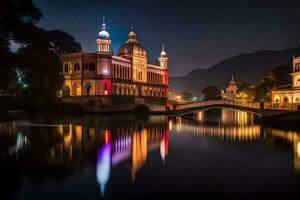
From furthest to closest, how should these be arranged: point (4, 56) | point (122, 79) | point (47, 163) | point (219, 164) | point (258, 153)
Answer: point (122, 79)
point (4, 56)
point (258, 153)
point (219, 164)
point (47, 163)

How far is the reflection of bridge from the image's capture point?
51875 millimetres

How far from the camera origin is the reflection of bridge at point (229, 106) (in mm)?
51875

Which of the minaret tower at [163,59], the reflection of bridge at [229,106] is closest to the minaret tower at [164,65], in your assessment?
the minaret tower at [163,59]

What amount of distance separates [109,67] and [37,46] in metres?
50.3

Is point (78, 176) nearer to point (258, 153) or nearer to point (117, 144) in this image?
point (117, 144)

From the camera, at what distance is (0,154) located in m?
20.1

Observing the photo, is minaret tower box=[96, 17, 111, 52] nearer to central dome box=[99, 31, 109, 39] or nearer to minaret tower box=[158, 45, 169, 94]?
central dome box=[99, 31, 109, 39]

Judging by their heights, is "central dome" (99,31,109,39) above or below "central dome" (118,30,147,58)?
above

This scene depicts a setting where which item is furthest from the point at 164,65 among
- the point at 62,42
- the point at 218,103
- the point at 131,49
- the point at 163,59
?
the point at 218,103

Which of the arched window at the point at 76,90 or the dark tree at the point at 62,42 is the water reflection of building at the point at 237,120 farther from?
the dark tree at the point at 62,42

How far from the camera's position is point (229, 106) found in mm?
63375

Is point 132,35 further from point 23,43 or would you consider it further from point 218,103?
point 23,43

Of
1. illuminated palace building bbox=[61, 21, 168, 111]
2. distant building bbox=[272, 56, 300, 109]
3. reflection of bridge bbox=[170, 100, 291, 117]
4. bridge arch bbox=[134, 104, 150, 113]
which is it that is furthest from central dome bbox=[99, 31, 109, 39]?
distant building bbox=[272, 56, 300, 109]

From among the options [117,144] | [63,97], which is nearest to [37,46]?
[117,144]
